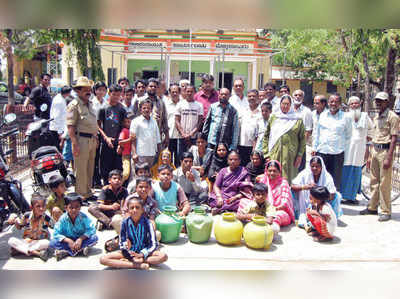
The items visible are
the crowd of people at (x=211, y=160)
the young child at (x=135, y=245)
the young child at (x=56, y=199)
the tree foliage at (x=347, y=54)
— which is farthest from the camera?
the tree foliage at (x=347, y=54)

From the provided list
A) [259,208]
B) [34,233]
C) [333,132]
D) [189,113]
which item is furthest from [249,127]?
[34,233]

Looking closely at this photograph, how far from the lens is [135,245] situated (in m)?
3.85

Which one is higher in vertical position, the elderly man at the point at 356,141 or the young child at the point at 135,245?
the elderly man at the point at 356,141

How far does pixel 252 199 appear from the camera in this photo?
5270 mm

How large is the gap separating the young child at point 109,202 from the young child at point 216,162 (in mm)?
1492

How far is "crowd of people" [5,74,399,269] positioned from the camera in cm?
461

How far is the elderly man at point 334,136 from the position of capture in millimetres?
5816

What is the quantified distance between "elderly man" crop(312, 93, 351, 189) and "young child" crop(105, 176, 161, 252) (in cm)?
273

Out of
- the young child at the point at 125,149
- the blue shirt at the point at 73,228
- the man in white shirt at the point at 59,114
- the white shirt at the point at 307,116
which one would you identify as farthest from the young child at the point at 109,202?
the white shirt at the point at 307,116

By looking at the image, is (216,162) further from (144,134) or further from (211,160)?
(144,134)

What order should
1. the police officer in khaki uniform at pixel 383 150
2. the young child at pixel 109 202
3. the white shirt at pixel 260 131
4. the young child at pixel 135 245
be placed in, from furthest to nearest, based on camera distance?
the white shirt at pixel 260 131
the police officer in khaki uniform at pixel 383 150
the young child at pixel 109 202
the young child at pixel 135 245

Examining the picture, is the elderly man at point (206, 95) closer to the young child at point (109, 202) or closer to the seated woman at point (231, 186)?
the seated woman at point (231, 186)
